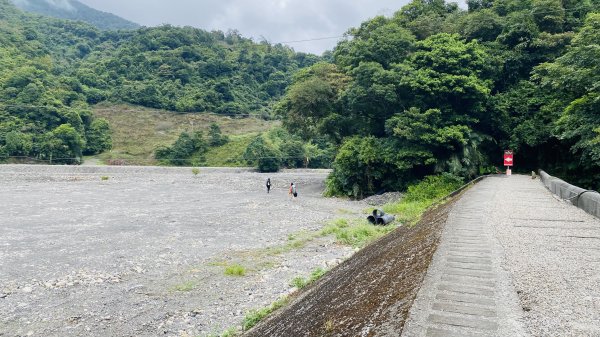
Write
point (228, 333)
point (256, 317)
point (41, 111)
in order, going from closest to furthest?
point (228, 333) → point (256, 317) → point (41, 111)

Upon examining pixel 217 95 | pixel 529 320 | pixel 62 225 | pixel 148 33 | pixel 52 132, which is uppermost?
pixel 148 33

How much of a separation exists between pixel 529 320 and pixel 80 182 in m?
49.2

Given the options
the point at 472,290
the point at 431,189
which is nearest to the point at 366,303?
the point at 472,290

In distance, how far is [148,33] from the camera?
370 feet

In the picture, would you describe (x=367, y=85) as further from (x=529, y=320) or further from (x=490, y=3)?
(x=529, y=320)

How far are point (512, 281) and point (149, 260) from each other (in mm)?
10974

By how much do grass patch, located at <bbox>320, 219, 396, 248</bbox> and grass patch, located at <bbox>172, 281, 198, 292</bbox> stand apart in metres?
6.18

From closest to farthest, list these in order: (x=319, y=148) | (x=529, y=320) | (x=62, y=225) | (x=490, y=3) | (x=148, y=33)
A: (x=529, y=320), (x=62, y=225), (x=490, y=3), (x=319, y=148), (x=148, y=33)

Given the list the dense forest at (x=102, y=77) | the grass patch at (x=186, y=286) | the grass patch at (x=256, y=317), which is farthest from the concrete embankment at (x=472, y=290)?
the dense forest at (x=102, y=77)

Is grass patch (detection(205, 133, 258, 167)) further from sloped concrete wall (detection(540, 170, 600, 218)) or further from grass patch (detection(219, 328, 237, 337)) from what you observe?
grass patch (detection(219, 328, 237, 337))

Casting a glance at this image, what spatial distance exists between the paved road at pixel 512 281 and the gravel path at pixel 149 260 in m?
4.75

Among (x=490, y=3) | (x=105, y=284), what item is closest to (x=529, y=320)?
(x=105, y=284)

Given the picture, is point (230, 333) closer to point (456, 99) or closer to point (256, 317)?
point (256, 317)

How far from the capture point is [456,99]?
26156mm
